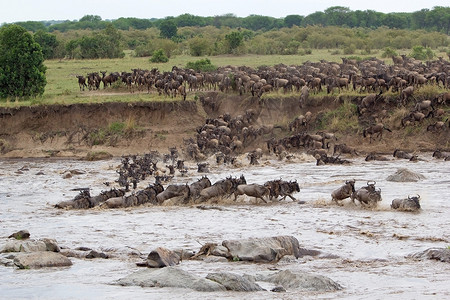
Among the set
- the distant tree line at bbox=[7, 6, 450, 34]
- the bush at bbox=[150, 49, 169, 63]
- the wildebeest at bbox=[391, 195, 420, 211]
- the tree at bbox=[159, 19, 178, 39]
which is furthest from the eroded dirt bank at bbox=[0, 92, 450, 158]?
the distant tree line at bbox=[7, 6, 450, 34]

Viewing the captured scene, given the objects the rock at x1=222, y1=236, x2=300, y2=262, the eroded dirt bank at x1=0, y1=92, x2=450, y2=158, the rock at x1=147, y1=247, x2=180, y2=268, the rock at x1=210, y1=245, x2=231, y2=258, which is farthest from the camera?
the eroded dirt bank at x1=0, y1=92, x2=450, y2=158

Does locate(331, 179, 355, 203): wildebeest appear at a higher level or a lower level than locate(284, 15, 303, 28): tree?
lower

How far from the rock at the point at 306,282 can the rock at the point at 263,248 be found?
1.59m

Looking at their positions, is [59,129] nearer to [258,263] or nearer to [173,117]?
[173,117]

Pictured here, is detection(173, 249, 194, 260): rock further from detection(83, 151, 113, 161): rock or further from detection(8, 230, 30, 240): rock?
detection(83, 151, 113, 161): rock

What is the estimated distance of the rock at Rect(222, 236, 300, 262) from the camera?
12734mm

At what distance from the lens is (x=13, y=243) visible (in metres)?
13.6

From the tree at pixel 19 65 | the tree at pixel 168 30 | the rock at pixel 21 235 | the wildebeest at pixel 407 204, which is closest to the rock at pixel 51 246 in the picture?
the rock at pixel 21 235

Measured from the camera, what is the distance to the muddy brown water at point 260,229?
1104 centimetres

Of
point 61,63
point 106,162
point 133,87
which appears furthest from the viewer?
point 61,63

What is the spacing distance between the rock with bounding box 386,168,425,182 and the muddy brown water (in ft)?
0.98

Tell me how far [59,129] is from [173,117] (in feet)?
13.6

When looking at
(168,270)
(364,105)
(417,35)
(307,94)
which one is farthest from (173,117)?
(417,35)

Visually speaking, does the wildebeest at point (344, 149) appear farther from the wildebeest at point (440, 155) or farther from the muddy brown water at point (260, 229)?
the wildebeest at point (440, 155)
